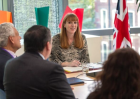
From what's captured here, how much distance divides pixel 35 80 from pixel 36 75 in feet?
0.12

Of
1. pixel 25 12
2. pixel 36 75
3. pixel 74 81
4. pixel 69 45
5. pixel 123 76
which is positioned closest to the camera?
pixel 123 76

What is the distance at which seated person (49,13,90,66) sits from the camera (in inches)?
150

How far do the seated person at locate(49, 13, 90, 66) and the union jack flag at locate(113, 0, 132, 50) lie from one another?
999 millimetres

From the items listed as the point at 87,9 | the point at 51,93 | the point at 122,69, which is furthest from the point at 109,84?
the point at 87,9

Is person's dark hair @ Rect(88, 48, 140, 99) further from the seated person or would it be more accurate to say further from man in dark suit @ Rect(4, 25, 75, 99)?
the seated person

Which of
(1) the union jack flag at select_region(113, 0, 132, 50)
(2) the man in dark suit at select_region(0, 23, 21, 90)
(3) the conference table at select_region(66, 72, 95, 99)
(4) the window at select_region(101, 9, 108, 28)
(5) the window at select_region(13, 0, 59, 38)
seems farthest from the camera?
(4) the window at select_region(101, 9, 108, 28)

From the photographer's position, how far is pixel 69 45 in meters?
3.87

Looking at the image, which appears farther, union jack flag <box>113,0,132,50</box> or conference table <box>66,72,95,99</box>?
union jack flag <box>113,0,132,50</box>

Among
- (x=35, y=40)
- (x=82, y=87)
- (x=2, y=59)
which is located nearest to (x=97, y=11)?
(x=82, y=87)

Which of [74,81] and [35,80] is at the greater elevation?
[35,80]

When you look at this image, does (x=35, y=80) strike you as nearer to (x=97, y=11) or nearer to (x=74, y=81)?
(x=74, y=81)

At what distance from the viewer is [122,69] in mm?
1350

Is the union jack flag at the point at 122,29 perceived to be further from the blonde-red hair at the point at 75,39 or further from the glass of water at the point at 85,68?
the glass of water at the point at 85,68

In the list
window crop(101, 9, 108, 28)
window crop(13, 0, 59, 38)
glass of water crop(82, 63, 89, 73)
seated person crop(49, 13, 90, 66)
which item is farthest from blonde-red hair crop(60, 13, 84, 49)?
window crop(101, 9, 108, 28)
